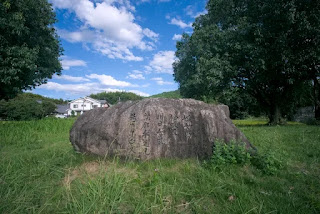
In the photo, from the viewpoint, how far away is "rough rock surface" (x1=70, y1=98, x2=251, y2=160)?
4.54m

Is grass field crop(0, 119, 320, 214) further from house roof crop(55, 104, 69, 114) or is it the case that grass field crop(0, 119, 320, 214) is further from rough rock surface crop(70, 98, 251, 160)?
house roof crop(55, 104, 69, 114)

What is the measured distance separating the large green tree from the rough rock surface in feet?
27.1

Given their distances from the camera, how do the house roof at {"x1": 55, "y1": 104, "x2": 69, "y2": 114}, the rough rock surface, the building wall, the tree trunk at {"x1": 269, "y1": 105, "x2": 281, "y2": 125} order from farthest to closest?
1. the building wall
2. the house roof at {"x1": 55, "y1": 104, "x2": 69, "y2": 114}
3. the tree trunk at {"x1": 269, "y1": 105, "x2": 281, "y2": 125}
4. the rough rock surface

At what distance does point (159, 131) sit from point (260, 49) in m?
10.4

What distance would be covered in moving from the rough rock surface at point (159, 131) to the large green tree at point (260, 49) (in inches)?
325

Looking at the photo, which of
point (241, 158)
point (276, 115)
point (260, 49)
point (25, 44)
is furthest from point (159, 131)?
point (276, 115)

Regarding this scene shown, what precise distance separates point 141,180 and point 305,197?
2.66 m

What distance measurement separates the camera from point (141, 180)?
132 inches

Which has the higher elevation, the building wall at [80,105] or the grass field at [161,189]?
the building wall at [80,105]

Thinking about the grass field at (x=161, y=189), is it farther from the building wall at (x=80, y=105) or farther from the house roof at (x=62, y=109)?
the building wall at (x=80, y=105)

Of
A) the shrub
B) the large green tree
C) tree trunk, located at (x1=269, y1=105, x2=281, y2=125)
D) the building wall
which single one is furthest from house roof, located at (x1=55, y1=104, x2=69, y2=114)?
the shrub

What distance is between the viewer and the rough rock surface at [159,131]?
454 cm

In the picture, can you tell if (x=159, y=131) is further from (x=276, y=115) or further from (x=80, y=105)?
(x=80, y=105)

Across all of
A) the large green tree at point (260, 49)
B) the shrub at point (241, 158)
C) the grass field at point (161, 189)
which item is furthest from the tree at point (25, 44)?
the shrub at point (241, 158)
